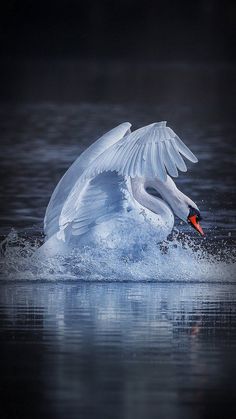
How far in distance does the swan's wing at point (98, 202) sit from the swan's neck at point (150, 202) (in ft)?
0.77

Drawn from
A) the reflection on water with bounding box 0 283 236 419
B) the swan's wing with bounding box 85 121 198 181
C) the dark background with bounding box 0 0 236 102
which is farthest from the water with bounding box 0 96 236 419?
the dark background with bounding box 0 0 236 102

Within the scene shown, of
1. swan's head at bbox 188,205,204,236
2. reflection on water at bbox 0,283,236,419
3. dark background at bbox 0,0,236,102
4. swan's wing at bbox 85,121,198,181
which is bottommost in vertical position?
reflection on water at bbox 0,283,236,419

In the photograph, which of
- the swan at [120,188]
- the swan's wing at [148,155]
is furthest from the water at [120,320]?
the swan's wing at [148,155]

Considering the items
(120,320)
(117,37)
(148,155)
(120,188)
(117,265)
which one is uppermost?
(117,37)

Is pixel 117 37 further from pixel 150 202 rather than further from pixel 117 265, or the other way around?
pixel 117 265

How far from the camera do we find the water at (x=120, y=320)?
309 inches

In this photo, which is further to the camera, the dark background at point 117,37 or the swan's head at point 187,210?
the dark background at point 117,37

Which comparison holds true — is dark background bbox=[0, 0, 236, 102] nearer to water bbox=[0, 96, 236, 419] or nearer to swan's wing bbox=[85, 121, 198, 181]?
water bbox=[0, 96, 236, 419]

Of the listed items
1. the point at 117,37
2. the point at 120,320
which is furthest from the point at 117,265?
the point at 117,37

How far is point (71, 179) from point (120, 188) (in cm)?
38

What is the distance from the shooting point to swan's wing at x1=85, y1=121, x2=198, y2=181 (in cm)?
1184

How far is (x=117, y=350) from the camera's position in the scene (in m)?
9.05

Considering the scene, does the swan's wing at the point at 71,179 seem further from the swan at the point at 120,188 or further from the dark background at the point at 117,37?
the dark background at the point at 117,37

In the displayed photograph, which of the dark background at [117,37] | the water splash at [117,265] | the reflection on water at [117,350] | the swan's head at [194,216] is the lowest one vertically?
the reflection on water at [117,350]
